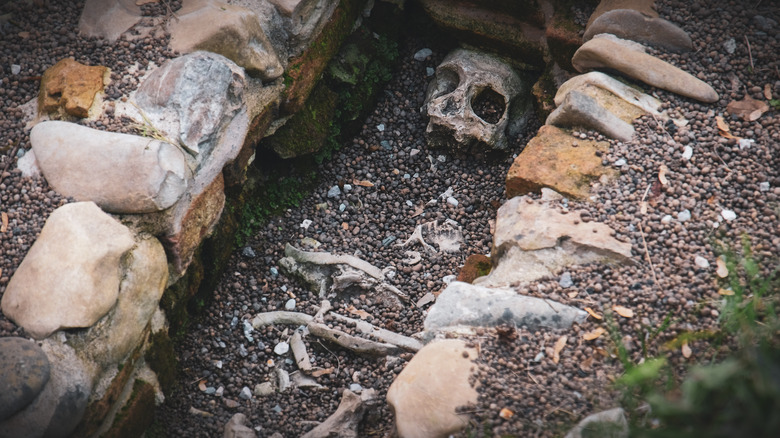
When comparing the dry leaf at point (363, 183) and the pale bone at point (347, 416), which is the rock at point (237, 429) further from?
the dry leaf at point (363, 183)

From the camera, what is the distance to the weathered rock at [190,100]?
3.18 meters

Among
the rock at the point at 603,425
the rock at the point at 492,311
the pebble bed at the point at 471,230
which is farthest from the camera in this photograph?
the rock at the point at 492,311

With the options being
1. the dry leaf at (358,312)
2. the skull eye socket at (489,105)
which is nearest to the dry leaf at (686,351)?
the dry leaf at (358,312)

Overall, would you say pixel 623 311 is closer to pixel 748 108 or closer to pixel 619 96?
pixel 619 96

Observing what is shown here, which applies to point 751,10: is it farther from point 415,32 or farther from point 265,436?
point 265,436

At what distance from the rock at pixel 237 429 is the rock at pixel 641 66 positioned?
2.91 meters

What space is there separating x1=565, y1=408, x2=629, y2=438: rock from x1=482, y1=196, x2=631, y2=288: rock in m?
0.80

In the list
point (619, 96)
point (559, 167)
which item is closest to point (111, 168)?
point (559, 167)

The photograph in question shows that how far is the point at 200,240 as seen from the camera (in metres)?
3.43

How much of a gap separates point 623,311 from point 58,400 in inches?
99.9

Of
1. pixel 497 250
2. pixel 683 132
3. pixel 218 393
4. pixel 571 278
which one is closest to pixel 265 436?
pixel 218 393

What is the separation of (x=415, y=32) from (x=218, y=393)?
3.15 m

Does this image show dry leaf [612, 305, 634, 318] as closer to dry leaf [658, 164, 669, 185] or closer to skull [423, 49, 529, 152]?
dry leaf [658, 164, 669, 185]

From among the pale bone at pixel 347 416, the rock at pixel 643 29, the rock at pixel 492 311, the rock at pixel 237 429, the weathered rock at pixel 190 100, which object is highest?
the rock at pixel 643 29
